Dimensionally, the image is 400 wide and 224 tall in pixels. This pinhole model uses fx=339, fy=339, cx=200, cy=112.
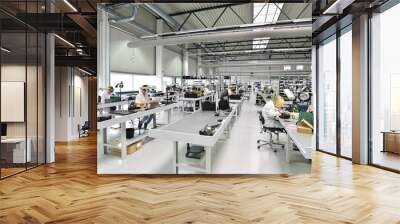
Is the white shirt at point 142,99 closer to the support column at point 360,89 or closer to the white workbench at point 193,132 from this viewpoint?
the white workbench at point 193,132

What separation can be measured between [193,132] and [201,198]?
1.11 metres

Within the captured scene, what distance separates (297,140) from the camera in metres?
5.13

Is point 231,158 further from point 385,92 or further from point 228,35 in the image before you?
point 385,92

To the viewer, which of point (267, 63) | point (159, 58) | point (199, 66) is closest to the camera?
point (159, 58)

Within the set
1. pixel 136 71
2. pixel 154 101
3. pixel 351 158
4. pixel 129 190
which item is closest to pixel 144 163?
pixel 129 190

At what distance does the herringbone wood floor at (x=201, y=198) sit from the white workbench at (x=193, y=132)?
321 millimetres

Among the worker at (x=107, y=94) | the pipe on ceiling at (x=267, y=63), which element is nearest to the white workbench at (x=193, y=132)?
the worker at (x=107, y=94)

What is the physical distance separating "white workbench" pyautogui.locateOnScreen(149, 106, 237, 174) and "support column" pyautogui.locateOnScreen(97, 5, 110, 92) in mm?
1034

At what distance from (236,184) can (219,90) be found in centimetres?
152

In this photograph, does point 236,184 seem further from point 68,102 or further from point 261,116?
point 68,102

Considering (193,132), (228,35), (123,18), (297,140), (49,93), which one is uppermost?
(123,18)

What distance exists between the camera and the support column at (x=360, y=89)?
645cm

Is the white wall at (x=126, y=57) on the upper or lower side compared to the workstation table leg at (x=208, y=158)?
upper

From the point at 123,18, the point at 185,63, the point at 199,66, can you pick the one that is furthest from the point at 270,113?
the point at 123,18
